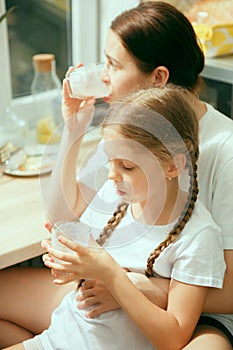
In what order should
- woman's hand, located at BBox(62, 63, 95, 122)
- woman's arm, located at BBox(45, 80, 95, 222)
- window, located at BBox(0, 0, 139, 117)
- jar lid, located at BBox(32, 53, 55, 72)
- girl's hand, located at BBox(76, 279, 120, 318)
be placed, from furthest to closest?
1. window, located at BBox(0, 0, 139, 117)
2. jar lid, located at BBox(32, 53, 55, 72)
3. woman's hand, located at BBox(62, 63, 95, 122)
4. woman's arm, located at BBox(45, 80, 95, 222)
5. girl's hand, located at BBox(76, 279, 120, 318)

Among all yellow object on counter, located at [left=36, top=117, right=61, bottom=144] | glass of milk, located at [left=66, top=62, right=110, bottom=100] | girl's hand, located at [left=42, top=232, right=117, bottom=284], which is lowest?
yellow object on counter, located at [left=36, top=117, right=61, bottom=144]

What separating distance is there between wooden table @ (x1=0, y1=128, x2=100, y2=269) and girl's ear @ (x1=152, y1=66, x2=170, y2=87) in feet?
0.59

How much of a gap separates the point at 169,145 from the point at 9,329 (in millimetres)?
702

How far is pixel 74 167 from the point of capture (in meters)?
1.50

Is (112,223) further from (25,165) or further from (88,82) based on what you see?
(25,165)

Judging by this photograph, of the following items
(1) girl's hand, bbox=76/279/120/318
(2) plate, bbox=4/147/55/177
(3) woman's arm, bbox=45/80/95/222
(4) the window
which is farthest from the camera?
(4) the window

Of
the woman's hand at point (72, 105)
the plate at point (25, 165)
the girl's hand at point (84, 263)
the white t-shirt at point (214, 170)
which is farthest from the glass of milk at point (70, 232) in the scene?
the plate at point (25, 165)

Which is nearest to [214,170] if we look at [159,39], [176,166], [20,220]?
[176,166]

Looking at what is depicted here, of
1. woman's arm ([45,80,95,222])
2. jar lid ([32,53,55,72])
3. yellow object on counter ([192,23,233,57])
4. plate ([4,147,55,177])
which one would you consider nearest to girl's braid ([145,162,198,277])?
woman's arm ([45,80,95,222])

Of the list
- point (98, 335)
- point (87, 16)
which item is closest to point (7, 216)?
point (98, 335)

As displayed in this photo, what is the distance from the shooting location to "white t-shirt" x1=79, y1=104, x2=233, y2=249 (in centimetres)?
135

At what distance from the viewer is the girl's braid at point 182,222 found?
1260 millimetres

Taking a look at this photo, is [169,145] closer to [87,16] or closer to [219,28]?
[219,28]

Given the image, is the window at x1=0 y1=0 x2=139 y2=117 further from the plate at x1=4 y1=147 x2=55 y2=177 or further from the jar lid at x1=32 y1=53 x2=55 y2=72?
the plate at x1=4 y1=147 x2=55 y2=177
